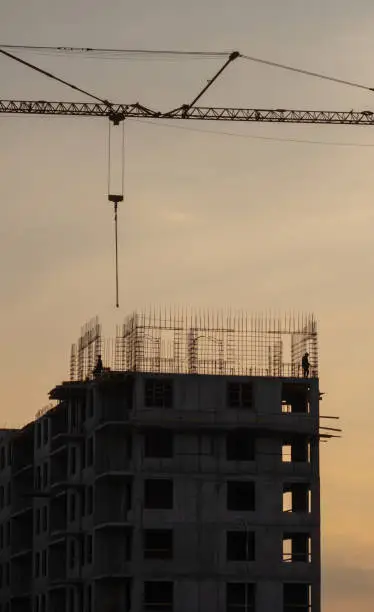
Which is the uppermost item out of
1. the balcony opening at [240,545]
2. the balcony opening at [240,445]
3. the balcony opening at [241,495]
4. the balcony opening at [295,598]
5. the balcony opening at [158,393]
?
the balcony opening at [158,393]

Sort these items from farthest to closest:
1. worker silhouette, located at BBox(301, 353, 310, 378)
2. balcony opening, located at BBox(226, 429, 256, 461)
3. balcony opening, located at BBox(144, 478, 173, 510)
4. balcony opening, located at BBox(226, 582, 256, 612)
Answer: worker silhouette, located at BBox(301, 353, 310, 378), balcony opening, located at BBox(226, 429, 256, 461), balcony opening, located at BBox(144, 478, 173, 510), balcony opening, located at BBox(226, 582, 256, 612)

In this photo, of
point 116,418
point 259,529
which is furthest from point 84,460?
point 259,529

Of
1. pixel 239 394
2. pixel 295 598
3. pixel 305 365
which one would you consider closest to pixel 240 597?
pixel 295 598

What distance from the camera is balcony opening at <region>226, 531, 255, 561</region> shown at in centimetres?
12281

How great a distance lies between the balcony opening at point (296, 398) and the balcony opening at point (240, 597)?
47.1ft

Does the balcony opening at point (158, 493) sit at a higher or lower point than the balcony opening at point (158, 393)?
lower

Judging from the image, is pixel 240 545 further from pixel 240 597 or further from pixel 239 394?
pixel 239 394

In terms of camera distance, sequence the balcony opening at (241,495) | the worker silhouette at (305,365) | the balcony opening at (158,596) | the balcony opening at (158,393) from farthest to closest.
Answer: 1. the worker silhouette at (305,365)
2. the balcony opening at (158,393)
3. the balcony opening at (241,495)
4. the balcony opening at (158,596)

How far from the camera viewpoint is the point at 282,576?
123 meters

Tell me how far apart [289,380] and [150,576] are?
1882 cm

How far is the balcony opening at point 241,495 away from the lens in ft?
406

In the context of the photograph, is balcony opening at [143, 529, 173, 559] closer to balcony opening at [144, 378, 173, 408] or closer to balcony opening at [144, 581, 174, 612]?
balcony opening at [144, 581, 174, 612]

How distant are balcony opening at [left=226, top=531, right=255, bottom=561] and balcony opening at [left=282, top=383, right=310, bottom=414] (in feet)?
35.1

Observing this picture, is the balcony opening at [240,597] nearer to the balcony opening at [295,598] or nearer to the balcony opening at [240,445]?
the balcony opening at [295,598]
